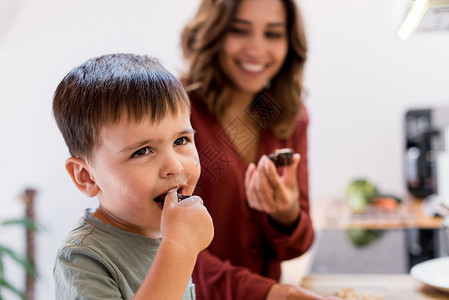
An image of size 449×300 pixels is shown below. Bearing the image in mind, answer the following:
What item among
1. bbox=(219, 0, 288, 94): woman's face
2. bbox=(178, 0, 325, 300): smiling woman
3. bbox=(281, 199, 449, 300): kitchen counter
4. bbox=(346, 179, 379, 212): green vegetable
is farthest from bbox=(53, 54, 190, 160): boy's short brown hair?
bbox=(346, 179, 379, 212): green vegetable

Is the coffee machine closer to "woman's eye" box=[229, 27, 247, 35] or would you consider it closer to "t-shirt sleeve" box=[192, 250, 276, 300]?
"woman's eye" box=[229, 27, 247, 35]

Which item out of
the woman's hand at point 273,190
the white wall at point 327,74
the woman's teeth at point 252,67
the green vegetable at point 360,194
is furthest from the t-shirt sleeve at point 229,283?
A: the white wall at point 327,74

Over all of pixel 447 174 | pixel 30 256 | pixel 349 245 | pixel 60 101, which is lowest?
pixel 30 256

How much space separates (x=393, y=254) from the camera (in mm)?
1391

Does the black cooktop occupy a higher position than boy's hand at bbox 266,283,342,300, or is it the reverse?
boy's hand at bbox 266,283,342,300

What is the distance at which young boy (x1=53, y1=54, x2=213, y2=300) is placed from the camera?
A: 0.49m

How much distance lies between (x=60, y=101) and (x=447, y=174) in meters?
1.58

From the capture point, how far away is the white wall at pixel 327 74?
2.38 meters

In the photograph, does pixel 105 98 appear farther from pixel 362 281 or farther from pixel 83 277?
pixel 362 281

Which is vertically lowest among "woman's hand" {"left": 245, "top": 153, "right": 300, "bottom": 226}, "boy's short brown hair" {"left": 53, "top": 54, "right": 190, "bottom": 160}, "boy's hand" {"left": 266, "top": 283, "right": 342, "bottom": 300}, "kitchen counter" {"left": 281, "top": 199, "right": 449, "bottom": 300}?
"kitchen counter" {"left": 281, "top": 199, "right": 449, "bottom": 300}

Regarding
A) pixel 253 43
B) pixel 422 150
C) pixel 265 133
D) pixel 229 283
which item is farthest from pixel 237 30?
pixel 422 150

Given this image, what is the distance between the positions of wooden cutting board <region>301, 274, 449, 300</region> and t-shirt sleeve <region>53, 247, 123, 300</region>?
56 cm

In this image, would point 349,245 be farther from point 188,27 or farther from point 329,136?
point 329,136

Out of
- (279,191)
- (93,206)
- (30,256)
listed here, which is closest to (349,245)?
(279,191)
